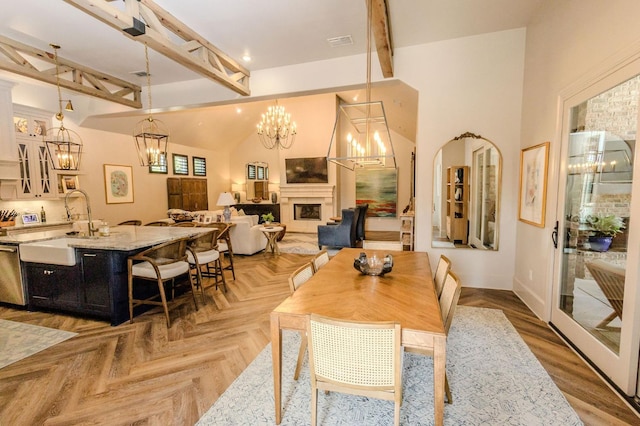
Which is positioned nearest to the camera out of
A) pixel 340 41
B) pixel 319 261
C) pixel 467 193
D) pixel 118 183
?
pixel 319 261

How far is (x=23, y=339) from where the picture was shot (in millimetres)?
2762

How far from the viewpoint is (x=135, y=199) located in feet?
23.2

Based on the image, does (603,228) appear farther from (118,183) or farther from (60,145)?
(118,183)

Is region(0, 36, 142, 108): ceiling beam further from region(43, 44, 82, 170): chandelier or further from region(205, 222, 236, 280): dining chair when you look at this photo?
region(205, 222, 236, 280): dining chair

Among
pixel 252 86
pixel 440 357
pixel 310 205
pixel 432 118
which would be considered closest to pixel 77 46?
pixel 252 86

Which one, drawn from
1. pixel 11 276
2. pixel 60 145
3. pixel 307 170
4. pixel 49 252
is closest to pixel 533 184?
pixel 49 252

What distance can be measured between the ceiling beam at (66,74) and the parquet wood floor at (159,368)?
3120 millimetres

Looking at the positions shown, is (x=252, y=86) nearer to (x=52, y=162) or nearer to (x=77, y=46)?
(x=77, y=46)

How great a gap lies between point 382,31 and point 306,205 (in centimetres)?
692

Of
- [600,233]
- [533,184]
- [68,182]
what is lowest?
[600,233]

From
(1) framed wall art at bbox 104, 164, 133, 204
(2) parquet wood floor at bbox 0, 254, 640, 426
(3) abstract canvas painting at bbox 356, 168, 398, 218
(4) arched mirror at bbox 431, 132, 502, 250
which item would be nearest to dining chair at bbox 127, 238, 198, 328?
(2) parquet wood floor at bbox 0, 254, 640, 426

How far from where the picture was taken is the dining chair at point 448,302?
1725 millimetres

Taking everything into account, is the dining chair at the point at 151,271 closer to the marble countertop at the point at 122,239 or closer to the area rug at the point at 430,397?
the marble countertop at the point at 122,239

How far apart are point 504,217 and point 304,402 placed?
134 inches
